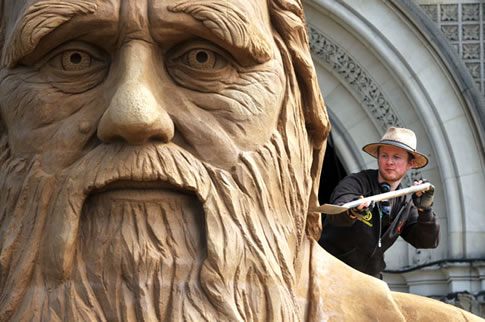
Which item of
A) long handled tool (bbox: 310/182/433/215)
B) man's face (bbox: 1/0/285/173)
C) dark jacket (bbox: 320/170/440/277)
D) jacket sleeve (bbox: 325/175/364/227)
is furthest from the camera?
dark jacket (bbox: 320/170/440/277)

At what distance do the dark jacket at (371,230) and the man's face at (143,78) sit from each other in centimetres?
134

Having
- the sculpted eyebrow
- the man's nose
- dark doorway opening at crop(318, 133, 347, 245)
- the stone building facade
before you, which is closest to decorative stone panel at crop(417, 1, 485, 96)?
the stone building facade

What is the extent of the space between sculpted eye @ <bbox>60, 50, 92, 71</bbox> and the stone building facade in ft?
23.9

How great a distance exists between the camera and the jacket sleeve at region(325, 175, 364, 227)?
395 cm

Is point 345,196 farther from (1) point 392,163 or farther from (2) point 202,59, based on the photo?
(2) point 202,59

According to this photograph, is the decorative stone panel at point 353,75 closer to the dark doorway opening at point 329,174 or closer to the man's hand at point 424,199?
the dark doorway opening at point 329,174

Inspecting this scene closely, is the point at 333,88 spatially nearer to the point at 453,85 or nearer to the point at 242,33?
the point at 453,85

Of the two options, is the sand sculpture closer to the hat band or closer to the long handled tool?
the long handled tool

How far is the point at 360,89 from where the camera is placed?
10.9 m

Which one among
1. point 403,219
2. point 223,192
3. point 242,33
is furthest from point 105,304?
point 403,219

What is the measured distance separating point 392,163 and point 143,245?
1899 millimetres

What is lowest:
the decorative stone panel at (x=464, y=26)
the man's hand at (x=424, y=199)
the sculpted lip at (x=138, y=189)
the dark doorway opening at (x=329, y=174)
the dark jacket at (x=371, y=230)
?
the sculpted lip at (x=138, y=189)

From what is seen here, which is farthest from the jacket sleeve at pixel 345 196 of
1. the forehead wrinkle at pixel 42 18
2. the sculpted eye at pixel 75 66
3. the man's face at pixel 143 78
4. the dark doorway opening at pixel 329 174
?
the dark doorway opening at pixel 329 174

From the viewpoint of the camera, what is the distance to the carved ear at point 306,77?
322 centimetres
